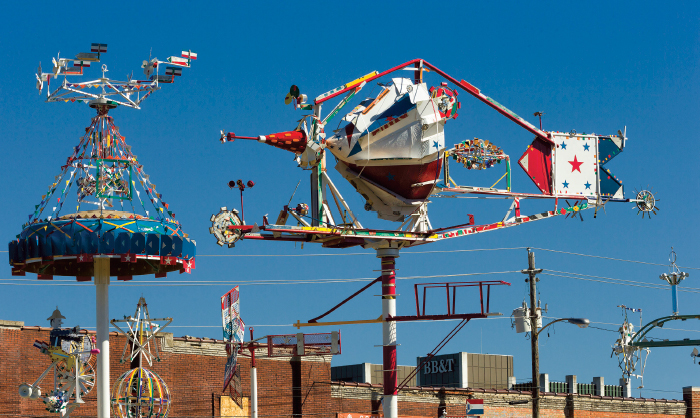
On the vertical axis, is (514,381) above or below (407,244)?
below

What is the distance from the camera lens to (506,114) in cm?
4381

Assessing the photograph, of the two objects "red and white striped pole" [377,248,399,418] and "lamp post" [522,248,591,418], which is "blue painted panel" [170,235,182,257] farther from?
"lamp post" [522,248,591,418]

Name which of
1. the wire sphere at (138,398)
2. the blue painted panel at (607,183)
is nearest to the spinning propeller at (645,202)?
the blue painted panel at (607,183)

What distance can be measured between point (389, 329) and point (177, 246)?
26.9 feet

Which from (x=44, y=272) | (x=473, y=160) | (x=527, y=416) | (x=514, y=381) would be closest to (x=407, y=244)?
(x=473, y=160)

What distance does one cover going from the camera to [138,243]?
114 ft

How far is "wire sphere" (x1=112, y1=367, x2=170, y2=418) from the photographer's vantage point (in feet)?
122

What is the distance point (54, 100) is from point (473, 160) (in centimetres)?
1478

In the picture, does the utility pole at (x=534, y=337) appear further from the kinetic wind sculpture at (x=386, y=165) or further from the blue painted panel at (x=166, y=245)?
the blue painted panel at (x=166, y=245)

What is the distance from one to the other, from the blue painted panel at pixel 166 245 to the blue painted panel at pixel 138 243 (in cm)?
66

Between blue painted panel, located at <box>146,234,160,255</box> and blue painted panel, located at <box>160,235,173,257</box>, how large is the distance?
17 cm

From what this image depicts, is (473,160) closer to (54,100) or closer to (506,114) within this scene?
(506,114)

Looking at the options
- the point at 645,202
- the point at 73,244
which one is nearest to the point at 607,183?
the point at 645,202

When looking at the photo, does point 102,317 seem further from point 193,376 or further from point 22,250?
point 193,376
